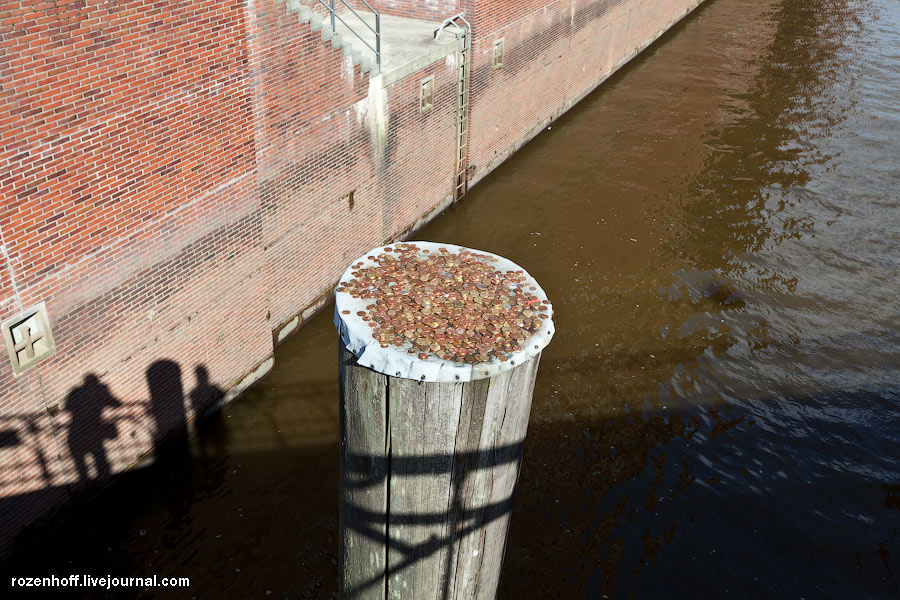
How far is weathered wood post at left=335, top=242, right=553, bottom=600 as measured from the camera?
2441mm

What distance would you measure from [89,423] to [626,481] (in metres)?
5.98

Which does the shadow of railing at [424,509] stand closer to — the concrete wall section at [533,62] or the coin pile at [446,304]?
the coin pile at [446,304]

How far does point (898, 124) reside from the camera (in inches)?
792

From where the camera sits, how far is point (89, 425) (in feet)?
26.0

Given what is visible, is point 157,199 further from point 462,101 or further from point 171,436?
point 462,101

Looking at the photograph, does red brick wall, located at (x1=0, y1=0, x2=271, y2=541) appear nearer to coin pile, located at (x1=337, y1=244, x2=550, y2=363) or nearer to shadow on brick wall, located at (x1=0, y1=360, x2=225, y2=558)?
shadow on brick wall, located at (x1=0, y1=360, x2=225, y2=558)

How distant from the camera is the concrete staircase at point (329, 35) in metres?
9.52

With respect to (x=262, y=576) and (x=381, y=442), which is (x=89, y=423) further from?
(x=381, y=442)

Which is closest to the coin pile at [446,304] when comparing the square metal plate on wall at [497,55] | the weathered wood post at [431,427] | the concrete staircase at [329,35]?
the weathered wood post at [431,427]

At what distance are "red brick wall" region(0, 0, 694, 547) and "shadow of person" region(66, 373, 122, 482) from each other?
0.02 metres

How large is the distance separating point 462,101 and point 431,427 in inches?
500

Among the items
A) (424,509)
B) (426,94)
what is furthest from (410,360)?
(426,94)

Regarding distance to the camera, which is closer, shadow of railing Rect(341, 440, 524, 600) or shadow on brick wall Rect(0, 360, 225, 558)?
shadow of railing Rect(341, 440, 524, 600)

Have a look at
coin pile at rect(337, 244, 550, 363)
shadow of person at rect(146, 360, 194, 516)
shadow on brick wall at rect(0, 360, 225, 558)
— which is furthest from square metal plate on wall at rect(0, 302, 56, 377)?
coin pile at rect(337, 244, 550, 363)
